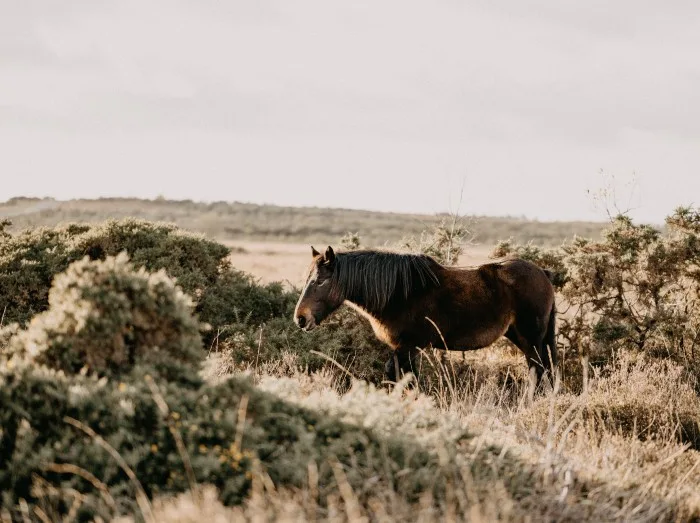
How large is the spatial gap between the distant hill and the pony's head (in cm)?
4853

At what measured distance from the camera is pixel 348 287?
7828 millimetres

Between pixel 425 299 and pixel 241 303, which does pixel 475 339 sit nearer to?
pixel 425 299

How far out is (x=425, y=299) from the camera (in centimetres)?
807

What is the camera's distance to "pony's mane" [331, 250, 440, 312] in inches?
307

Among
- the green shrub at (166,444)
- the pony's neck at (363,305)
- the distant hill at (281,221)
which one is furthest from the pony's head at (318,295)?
the distant hill at (281,221)

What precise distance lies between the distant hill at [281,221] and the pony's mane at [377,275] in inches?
1903

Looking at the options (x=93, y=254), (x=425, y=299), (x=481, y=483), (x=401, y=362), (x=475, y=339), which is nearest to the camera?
(x=481, y=483)

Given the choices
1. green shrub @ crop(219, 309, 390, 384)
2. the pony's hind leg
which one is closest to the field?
the pony's hind leg

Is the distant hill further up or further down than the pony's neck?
further up

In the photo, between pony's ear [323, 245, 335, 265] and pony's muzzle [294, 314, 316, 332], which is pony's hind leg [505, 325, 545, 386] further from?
pony's muzzle [294, 314, 316, 332]

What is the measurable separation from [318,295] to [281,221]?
66567 mm

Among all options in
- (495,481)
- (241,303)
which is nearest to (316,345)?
(241,303)

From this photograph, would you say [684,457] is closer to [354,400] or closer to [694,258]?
[354,400]

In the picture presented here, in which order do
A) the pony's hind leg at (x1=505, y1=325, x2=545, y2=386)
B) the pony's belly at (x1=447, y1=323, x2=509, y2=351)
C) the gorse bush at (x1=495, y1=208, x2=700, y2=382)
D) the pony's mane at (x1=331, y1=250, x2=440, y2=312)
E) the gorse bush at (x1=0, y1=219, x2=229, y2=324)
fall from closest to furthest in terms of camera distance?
the pony's mane at (x1=331, y1=250, x2=440, y2=312)
the pony's belly at (x1=447, y1=323, x2=509, y2=351)
the pony's hind leg at (x1=505, y1=325, x2=545, y2=386)
the gorse bush at (x1=495, y1=208, x2=700, y2=382)
the gorse bush at (x1=0, y1=219, x2=229, y2=324)
